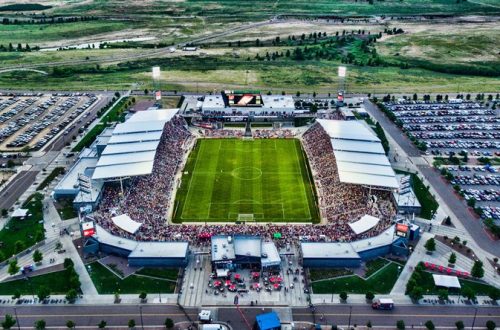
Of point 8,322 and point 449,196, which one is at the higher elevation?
point 449,196

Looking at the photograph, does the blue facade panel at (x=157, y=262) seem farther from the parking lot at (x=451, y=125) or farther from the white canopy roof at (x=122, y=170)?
the parking lot at (x=451, y=125)

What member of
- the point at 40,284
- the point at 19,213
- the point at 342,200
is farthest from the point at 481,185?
the point at 19,213

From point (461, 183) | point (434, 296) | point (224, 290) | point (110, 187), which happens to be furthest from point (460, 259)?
point (110, 187)

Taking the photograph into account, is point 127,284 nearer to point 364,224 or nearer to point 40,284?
point 40,284

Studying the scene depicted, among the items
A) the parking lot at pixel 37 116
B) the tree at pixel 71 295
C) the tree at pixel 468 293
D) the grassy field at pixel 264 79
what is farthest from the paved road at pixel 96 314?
the grassy field at pixel 264 79

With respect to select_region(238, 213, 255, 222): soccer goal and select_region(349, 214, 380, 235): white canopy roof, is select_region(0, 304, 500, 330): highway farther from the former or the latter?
select_region(238, 213, 255, 222): soccer goal

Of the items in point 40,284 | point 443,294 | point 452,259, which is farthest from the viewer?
point 452,259
